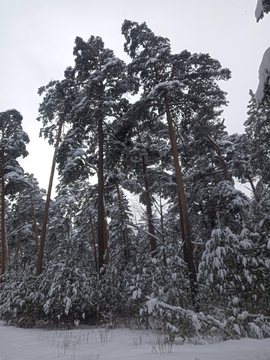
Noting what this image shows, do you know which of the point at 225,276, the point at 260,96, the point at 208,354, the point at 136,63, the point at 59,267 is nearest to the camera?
the point at 208,354

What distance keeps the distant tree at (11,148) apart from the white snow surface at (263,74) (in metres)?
15.9

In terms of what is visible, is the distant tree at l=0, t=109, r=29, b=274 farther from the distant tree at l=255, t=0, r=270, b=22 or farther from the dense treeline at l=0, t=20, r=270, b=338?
the distant tree at l=255, t=0, r=270, b=22

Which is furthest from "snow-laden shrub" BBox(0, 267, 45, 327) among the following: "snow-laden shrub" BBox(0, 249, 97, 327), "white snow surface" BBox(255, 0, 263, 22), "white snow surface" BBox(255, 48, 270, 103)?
"white snow surface" BBox(255, 0, 263, 22)

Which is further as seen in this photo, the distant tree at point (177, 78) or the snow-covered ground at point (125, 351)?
the distant tree at point (177, 78)

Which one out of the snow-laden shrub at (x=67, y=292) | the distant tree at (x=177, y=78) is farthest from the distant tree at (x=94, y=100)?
the snow-laden shrub at (x=67, y=292)

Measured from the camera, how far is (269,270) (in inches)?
177

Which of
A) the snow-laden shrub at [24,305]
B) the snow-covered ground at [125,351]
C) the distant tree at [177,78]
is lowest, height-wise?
the snow-covered ground at [125,351]

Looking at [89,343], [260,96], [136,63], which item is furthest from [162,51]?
[89,343]

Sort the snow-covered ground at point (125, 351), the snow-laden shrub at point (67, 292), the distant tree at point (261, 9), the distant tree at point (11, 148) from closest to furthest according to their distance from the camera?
1. the snow-covered ground at point (125, 351)
2. the distant tree at point (261, 9)
3. the snow-laden shrub at point (67, 292)
4. the distant tree at point (11, 148)

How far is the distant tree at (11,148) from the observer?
15953mm

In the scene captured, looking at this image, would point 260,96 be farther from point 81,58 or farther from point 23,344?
point 81,58

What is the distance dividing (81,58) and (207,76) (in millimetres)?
7271

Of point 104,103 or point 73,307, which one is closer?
point 73,307

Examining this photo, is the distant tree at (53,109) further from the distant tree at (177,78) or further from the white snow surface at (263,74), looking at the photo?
the white snow surface at (263,74)
